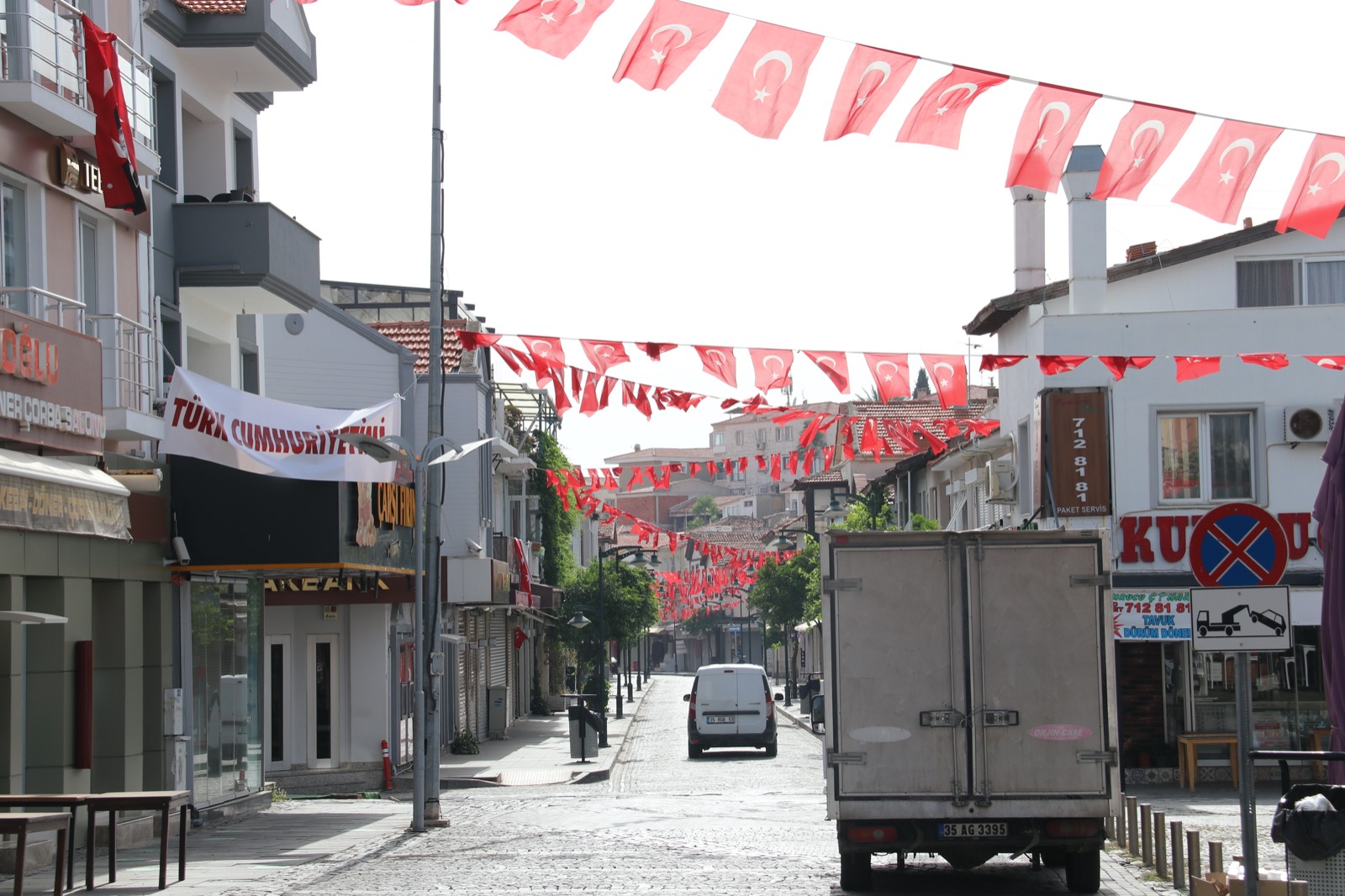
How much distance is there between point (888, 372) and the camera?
1780 cm

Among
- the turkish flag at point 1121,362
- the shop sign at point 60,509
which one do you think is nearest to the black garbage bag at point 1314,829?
the turkish flag at point 1121,362

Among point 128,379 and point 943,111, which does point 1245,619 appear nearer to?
point 943,111

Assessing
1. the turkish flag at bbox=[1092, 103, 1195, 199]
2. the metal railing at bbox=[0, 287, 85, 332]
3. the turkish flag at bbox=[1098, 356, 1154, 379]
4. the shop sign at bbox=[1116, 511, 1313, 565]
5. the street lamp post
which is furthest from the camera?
the shop sign at bbox=[1116, 511, 1313, 565]

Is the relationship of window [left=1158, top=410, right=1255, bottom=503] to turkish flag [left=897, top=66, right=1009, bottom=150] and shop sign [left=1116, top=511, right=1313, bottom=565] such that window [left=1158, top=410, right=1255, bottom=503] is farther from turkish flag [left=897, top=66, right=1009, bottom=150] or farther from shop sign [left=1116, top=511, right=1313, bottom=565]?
turkish flag [left=897, top=66, right=1009, bottom=150]

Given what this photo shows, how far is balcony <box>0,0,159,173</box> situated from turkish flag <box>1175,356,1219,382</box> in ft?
39.8

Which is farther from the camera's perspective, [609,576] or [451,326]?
[609,576]

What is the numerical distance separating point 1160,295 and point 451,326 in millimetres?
16645

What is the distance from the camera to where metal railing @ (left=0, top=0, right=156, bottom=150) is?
14312 mm

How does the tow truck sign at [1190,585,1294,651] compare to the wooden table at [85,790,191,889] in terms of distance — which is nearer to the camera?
the tow truck sign at [1190,585,1294,651]

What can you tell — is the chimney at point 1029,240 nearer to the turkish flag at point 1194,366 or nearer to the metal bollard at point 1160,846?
the turkish flag at point 1194,366

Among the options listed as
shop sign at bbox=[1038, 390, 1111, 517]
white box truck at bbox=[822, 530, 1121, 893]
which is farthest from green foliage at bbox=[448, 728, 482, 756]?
white box truck at bbox=[822, 530, 1121, 893]

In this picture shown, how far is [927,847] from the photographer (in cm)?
1211

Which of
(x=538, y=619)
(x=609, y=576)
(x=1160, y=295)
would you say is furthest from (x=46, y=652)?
(x=609, y=576)

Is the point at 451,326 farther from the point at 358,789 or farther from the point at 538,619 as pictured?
the point at 538,619
